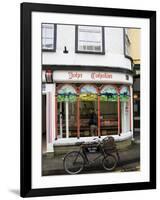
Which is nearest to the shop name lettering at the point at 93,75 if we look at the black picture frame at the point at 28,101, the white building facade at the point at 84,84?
the white building facade at the point at 84,84

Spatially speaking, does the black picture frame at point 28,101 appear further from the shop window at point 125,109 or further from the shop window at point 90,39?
the shop window at point 125,109

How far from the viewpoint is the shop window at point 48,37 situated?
2.22 m

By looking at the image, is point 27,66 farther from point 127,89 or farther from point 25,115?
point 127,89

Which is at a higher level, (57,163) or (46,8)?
(46,8)

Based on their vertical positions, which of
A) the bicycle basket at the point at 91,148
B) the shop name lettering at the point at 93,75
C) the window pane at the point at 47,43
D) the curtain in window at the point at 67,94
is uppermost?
the window pane at the point at 47,43

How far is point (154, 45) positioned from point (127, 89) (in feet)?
0.86

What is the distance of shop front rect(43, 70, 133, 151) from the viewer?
2.25 metres

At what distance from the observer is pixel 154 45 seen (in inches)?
96.3

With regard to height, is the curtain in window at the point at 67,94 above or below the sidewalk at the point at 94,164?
above

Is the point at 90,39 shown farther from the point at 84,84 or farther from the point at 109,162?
the point at 109,162

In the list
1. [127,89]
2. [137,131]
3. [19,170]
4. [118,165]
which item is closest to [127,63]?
[127,89]

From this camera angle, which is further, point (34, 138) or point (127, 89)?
point (127, 89)

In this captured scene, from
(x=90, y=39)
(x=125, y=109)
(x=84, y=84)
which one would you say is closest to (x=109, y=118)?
(x=125, y=109)

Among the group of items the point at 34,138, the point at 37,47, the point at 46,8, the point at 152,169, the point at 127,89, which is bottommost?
the point at 152,169
